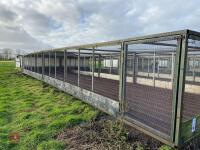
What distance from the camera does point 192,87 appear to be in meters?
6.73

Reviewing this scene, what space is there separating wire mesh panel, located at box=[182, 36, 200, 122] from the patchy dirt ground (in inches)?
37.3

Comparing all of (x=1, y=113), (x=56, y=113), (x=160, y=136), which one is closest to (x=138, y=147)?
(x=160, y=136)

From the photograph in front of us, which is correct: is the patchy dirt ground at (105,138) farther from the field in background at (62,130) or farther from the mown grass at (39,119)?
the mown grass at (39,119)

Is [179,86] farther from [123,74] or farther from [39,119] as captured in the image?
[39,119]

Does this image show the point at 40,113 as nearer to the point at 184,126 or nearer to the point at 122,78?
the point at 122,78

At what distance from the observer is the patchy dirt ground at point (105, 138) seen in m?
3.47

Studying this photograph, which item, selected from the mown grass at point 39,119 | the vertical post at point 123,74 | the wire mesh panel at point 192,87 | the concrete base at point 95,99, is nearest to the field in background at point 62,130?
the mown grass at point 39,119

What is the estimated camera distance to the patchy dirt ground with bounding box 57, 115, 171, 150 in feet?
11.4

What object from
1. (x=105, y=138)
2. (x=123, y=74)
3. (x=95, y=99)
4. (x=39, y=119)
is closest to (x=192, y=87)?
(x=95, y=99)

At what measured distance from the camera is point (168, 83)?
8000 millimetres

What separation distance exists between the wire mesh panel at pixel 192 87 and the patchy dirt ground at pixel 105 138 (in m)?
0.95

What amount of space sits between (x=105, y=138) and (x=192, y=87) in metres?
4.47

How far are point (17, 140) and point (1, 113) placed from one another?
2030 mm

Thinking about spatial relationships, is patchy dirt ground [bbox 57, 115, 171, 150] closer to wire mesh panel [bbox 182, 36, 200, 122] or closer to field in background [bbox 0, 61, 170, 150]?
field in background [bbox 0, 61, 170, 150]
